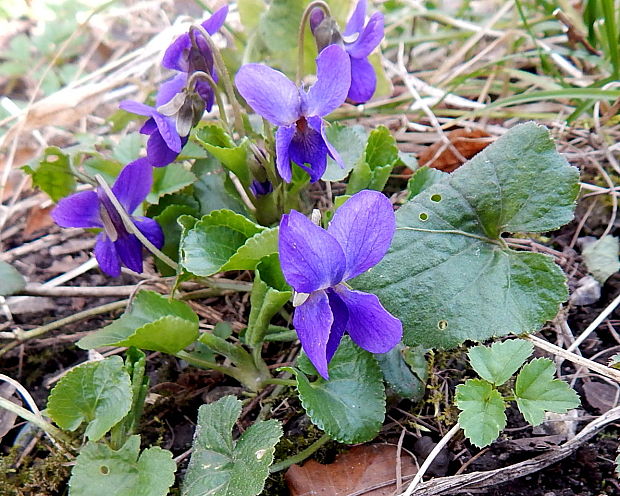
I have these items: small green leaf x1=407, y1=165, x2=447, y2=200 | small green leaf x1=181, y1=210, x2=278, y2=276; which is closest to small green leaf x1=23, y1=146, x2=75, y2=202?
small green leaf x1=181, y1=210, x2=278, y2=276

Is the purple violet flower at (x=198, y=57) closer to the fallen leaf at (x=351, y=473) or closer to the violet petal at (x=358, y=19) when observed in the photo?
the violet petal at (x=358, y=19)

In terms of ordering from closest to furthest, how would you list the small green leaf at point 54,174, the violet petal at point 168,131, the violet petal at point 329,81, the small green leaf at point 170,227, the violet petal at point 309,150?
the violet petal at point 329,81 < the violet petal at point 309,150 < the violet petal at point 168,131 < the small green leaf at point 170,227 < the small green leaf at point 54,174

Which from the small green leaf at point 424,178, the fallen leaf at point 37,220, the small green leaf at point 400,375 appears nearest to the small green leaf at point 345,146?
the small green leaf at point 424,178

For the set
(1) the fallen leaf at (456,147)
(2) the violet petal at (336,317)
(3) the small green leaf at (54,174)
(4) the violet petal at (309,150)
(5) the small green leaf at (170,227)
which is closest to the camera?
(2) the violet petal at (336,317)

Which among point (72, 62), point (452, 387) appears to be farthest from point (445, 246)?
point (72, 62)

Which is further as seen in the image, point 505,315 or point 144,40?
point 144,40

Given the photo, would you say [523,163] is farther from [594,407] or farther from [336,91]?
[594,407]

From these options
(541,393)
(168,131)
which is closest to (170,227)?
(168,131)
